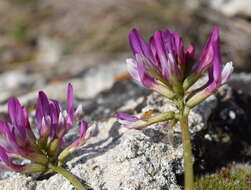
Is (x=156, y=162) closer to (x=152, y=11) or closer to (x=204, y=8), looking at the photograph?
(x=152, y=11)

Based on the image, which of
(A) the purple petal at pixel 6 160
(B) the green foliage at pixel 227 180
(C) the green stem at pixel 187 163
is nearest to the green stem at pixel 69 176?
(A) the purple petal at pixel 6 160

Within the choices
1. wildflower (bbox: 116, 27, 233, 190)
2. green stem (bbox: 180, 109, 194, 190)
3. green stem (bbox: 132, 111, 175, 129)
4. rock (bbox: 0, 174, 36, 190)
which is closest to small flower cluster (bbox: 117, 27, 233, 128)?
wildflower (bbox: 116, 27, 233, 190)

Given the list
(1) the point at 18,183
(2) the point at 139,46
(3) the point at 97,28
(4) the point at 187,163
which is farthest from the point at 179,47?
(3) the point at 97,28

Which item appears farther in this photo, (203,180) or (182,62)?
(203,180)

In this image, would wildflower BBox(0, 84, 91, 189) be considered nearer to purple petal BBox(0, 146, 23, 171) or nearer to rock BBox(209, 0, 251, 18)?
purple petal BBox(0, 146, 23, 171)

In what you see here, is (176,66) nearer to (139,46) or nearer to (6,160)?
(139,46)

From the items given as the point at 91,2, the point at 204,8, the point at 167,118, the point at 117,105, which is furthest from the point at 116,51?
the point at 167,118
